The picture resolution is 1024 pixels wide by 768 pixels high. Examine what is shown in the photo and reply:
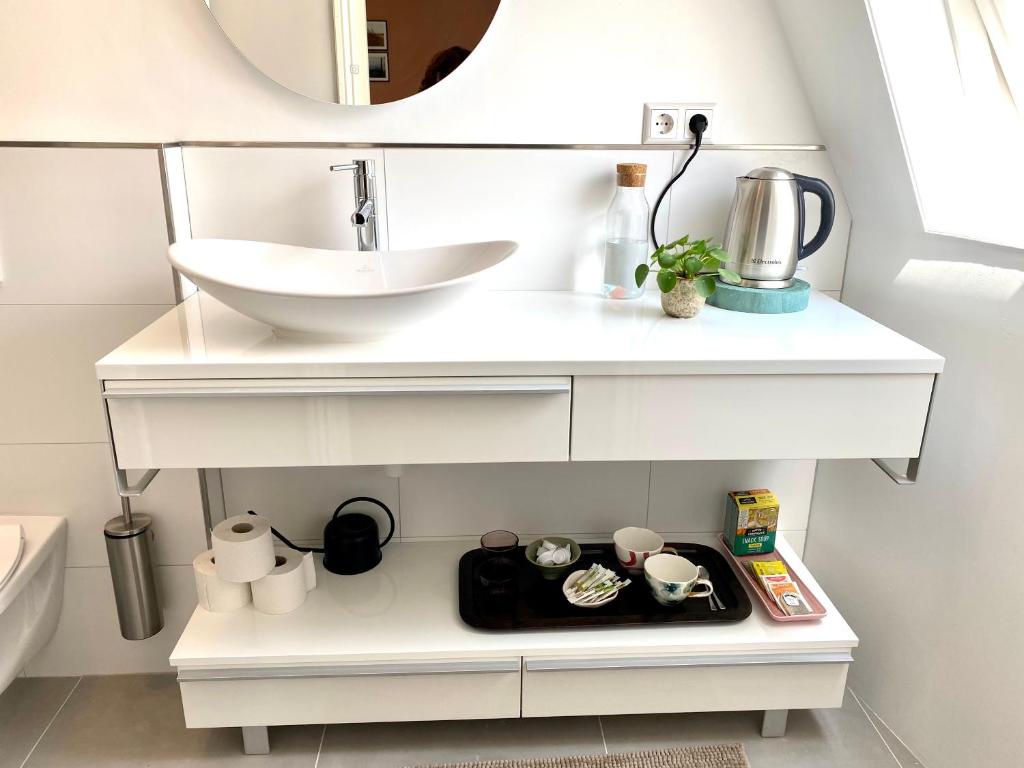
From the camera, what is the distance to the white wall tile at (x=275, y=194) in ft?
5.05

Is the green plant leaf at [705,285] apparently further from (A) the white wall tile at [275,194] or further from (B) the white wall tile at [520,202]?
(A) the white wall tile at [275,194]

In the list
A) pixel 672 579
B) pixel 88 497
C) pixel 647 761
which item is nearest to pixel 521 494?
pixel 672 579

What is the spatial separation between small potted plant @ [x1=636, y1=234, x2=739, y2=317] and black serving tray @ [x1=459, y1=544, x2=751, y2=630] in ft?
1.89

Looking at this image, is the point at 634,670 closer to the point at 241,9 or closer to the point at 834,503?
the point at 834,503

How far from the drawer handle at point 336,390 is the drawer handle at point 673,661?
22.0 inches

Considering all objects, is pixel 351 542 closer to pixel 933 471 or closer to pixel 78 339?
pixel 78 339

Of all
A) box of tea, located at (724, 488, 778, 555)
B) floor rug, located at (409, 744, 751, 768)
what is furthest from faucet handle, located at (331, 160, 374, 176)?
floor rug, located at (409, 744, 751, 768)

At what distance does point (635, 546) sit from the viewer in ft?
5.51

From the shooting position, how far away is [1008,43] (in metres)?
1.26

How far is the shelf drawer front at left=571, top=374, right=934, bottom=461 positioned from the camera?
4.05 feet

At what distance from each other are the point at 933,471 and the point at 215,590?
1.39 m

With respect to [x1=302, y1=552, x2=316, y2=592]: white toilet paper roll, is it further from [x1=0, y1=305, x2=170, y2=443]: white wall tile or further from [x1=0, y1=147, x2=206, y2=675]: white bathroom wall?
[x1=0, y1=305, x2=170, y2=443]: white wall tile

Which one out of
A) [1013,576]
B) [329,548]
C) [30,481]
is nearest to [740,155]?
[1013,576]

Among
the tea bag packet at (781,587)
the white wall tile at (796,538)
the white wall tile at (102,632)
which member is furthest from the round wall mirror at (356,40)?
the white wall tile at (796,538)
